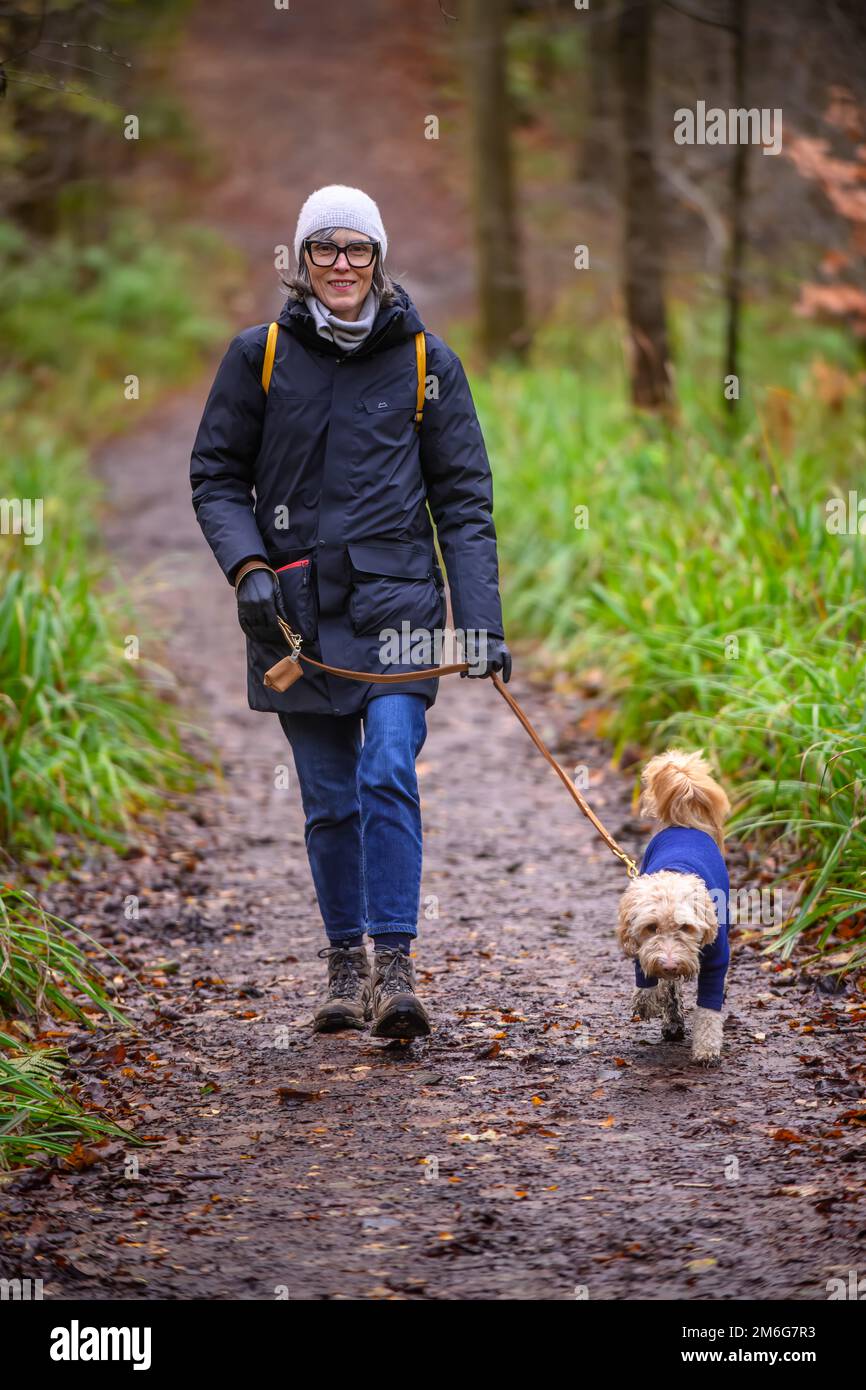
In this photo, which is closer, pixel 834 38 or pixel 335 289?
pixel 335 289

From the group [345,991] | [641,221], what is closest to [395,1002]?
[345,991]

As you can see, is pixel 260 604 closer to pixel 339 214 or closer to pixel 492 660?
pixel 492 660

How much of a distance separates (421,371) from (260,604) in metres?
0.87

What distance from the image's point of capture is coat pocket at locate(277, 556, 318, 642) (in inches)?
174

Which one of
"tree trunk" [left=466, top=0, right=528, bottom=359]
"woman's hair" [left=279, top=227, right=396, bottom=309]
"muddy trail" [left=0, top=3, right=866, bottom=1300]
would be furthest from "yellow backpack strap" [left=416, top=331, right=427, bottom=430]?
"tree trunk" [left=466, top=0, right=528, bottom=359]

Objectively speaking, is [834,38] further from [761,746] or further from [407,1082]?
[407,1082]

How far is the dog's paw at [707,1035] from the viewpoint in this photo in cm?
432

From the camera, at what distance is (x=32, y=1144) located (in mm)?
3891

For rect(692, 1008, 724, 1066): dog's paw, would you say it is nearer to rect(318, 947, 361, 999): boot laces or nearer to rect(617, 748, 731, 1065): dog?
rect(617, 748, 731, 1065): dog

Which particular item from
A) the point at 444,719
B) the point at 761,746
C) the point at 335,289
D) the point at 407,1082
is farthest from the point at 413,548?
the point at 444,719

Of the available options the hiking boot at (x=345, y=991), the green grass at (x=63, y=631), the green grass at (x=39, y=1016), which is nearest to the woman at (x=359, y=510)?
the hiking boot at (x=345, y=991)

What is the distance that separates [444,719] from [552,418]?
161 inches

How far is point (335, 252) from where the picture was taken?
4.34 m

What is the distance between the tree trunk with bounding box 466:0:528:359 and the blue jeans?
12.4 m
